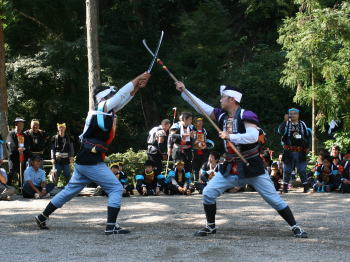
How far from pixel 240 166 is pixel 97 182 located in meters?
1.76

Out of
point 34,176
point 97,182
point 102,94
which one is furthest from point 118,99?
point 34,176

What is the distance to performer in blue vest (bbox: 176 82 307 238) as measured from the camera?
739 centimetres

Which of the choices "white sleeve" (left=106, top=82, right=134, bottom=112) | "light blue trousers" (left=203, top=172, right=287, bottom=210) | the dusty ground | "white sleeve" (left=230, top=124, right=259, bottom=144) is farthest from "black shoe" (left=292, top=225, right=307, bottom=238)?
"white sleeve" (left=106, top=82, right=134, bottom=112)

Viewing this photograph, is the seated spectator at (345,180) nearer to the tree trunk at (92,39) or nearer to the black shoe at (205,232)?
the black shoe at (205,232)

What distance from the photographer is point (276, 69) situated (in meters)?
22.0

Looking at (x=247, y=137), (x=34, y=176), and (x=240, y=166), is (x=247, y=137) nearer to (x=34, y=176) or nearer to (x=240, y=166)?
(x=240, y=166)

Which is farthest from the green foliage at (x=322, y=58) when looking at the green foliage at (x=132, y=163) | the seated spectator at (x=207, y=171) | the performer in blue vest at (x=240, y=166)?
the performer in blue vest at (x=240, y=166)

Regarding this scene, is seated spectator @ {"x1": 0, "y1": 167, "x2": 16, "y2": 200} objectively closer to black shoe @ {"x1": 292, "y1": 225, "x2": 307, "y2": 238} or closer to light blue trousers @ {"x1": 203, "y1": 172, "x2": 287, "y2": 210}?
light blue trousers @ {"x1": 203, "y1": 172, "x2": 287, "y2": 210}

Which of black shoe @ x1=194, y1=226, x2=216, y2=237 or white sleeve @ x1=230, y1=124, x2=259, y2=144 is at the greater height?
white sleeve @ x1=230, y1=124, x2=259, y2=144

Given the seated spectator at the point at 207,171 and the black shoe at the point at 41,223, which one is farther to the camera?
the seated spectator at the point at 207,171

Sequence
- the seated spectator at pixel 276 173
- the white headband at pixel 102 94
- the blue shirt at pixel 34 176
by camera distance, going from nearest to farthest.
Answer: the white headband at pixel 102 94 < the blue shirt at pixel 34 176 < the seated spectator at pixel 276 173

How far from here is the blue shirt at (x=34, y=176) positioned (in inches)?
490

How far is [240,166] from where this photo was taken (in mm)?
7441

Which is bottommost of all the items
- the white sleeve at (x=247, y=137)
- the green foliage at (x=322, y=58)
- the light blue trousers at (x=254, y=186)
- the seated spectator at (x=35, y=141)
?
the light blue trousers at (x=254, y=186)
